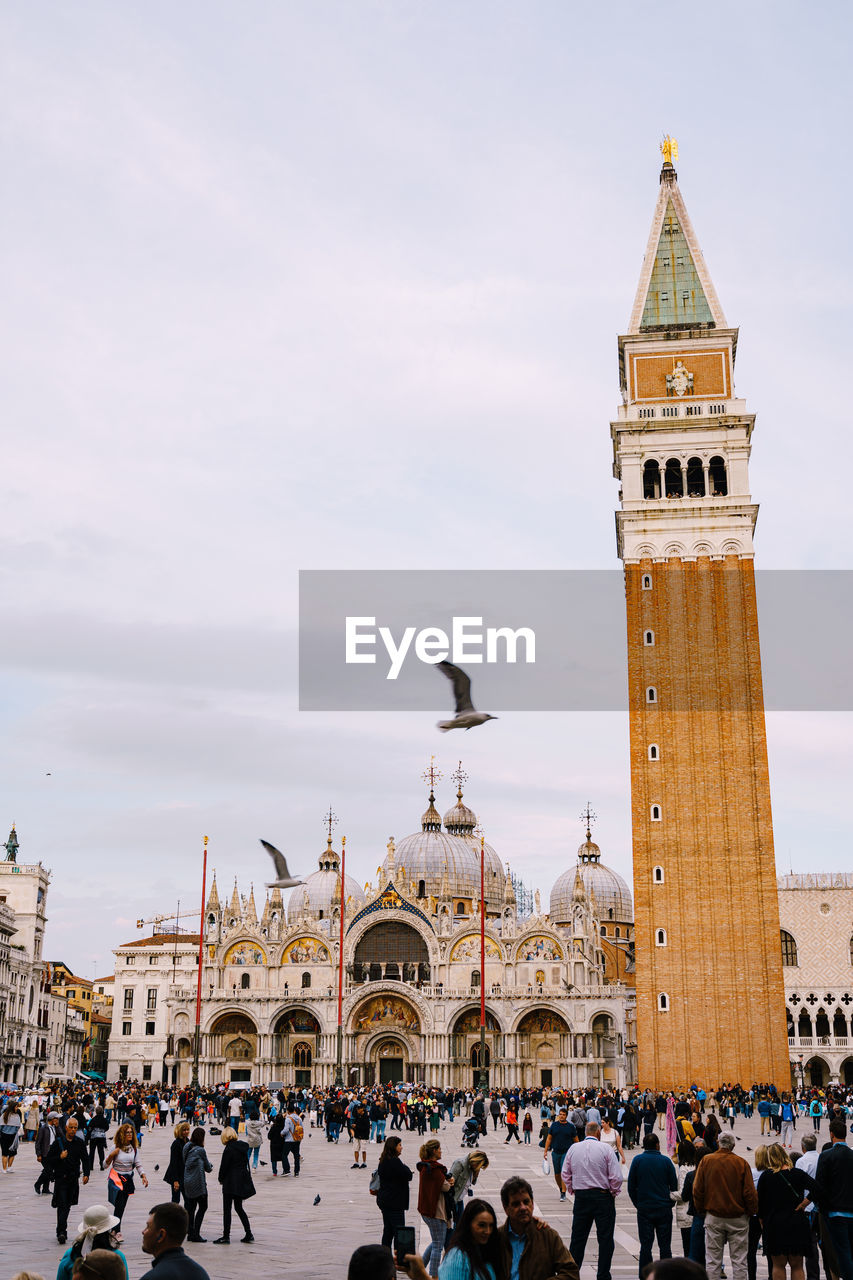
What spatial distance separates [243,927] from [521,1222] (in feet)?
225

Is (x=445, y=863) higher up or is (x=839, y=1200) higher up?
(x=445, y=863)

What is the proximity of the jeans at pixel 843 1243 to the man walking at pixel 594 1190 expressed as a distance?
5.91ft

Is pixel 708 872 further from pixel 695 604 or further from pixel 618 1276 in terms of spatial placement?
pixel 618 1276

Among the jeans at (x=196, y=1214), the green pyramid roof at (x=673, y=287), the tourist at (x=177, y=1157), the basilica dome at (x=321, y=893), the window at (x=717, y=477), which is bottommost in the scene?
the jeans at (x=196, y=1214)

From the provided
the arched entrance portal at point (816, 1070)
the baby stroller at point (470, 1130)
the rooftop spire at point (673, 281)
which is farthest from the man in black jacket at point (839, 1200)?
the arched entrance portal at point (816, 1070)

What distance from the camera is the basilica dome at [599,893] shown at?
290ft

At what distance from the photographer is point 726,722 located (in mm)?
54062

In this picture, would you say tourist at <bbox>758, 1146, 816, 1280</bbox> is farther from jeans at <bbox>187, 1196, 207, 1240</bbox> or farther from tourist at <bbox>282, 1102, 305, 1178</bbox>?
tourist at <bbox>282, 1102, 305, 1178</bbox>

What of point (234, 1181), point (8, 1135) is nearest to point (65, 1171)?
point (234, 1181)

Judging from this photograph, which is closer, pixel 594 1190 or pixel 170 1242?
pixel 170 1242

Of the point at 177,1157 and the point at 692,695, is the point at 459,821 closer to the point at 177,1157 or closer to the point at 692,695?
the point at 692,695

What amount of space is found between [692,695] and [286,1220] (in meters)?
40.0

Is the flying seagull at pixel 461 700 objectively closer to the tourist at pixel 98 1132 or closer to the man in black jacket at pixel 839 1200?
the tourist at pixel 98 1132

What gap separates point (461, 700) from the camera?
22578mm
